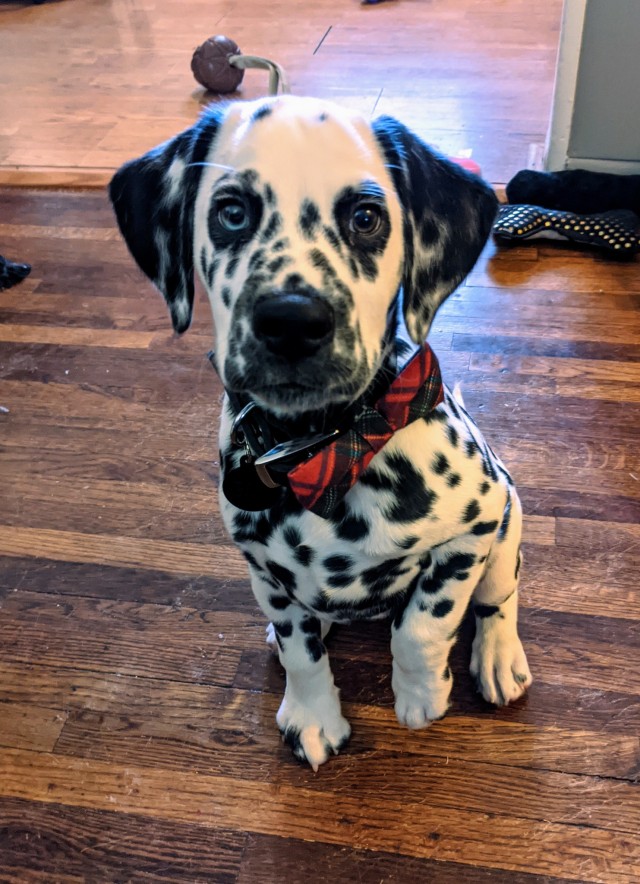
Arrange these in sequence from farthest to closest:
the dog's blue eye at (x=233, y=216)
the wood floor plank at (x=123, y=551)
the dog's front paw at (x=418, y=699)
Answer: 1. the wood floor plank at (x=123, y=551)
2. the dog's front paw at (x=418, y=699)
3. the dog's blue eye at (x=233, y=216)

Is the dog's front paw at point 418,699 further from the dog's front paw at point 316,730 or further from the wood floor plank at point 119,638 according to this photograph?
the wood floor plank at point 119,638

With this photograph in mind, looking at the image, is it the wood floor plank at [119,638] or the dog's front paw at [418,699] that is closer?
the dog's front paw at [418,699]

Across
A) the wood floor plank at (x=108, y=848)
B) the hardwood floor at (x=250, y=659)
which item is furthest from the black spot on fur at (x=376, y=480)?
the wood floor plank at (x=108, y=848)

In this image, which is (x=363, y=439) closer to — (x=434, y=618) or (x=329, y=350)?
(x=329, y=350)

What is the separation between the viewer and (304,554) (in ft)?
4.17

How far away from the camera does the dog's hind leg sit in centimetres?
153

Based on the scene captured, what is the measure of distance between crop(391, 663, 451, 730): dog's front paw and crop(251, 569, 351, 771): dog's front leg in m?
0.12

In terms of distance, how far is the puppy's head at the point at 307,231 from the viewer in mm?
1021

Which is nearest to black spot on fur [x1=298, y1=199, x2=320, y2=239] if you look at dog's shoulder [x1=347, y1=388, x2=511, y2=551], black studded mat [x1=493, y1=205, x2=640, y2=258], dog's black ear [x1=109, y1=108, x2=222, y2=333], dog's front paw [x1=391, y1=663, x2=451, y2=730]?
dog's black ear [x1=109, y1=108, x2=222, y2=333]

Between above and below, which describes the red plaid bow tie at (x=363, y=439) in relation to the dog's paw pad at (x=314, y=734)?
above

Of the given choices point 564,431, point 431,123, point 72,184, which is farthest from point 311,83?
point 564,431

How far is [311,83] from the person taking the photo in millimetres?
4094

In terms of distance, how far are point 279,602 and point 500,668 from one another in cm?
47

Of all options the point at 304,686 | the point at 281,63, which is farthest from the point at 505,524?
the point at 281,63
